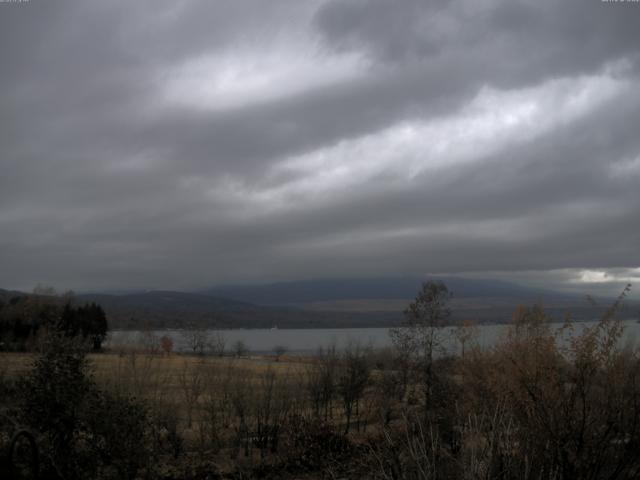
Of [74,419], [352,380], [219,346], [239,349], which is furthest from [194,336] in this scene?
[74,419]

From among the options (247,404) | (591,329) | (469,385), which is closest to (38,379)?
(591,329)

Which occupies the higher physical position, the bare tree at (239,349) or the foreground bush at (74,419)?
the foreground bush at (74,419)

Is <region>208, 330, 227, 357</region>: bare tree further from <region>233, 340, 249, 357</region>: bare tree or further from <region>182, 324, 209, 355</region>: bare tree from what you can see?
<region>182, 324, 209, 355</region>: bare tree

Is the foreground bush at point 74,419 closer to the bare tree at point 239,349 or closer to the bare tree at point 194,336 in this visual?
the bare tree at point 239,349

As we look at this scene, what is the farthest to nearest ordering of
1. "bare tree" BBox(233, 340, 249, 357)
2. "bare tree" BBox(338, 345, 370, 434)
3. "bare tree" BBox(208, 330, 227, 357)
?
"bare tree" BBox(233, 340, 249, 357) → "bare tree" BBox(208, 330, 227, 357) → "bare tree" BBox(338, 345, 370, 434)

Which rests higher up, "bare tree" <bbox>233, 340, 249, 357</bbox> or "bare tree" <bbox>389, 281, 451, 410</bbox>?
"bare tree" <bbox>389, 281, 451, 410</bbox>

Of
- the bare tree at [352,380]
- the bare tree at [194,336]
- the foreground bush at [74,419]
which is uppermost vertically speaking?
the foreground bush at [74,419]

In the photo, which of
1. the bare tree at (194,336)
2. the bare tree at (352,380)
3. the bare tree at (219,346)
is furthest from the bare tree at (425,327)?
the bare tree at (194,336)

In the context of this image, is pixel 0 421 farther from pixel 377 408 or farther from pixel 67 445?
pixel 377 408

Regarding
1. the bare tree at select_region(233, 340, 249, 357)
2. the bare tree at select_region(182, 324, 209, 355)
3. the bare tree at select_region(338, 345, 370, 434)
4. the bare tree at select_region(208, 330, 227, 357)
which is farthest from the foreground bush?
the bare tree at select_region(182, 324, 209, 355)

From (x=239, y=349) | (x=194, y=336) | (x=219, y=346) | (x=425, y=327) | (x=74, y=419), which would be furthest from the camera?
(x=194, y=336)

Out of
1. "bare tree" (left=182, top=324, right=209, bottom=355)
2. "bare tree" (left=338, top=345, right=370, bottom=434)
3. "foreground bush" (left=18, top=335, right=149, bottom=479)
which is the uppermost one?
"foreground bush" (left=18, top=335, right=149, bottom=479)

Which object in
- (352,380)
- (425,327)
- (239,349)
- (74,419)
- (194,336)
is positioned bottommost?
(194,336)

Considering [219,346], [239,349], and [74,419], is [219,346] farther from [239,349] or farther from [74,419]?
[239,349]
